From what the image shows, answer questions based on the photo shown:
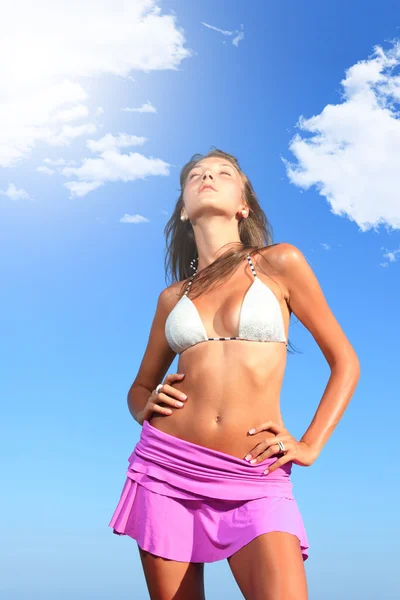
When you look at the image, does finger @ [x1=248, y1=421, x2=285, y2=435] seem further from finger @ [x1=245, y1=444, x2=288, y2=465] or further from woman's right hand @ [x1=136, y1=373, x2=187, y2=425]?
woman's right hand @ [x1=136, y1=373, x2=187, y2=425]

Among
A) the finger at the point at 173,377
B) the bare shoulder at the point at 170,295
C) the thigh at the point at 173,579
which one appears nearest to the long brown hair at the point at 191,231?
the bare shoulder at the point at 170,295

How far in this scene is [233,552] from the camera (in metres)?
3.51

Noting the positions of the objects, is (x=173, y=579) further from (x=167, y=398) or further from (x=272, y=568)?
(x=167, y=398)

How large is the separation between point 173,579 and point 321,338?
1550mm

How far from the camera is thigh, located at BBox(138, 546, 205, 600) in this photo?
144 inches

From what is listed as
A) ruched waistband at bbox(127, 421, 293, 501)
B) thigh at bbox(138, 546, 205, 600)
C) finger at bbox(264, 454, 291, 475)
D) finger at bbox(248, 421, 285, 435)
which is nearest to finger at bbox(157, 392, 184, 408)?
ruched waistband at bbox(127, 421, 293, 501)

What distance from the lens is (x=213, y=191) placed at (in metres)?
4.57

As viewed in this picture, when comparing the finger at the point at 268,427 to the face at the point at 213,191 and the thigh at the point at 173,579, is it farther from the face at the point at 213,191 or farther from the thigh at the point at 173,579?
the face at the point at 213,191

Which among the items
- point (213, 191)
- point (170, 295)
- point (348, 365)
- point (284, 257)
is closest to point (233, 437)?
point (348, 365)

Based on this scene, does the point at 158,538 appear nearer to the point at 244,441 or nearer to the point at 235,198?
the point at 244,441

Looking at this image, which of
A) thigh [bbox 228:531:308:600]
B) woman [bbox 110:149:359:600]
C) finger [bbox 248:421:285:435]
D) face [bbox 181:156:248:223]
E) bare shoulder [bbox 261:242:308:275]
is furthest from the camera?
face [bbox 181:156:248:223]

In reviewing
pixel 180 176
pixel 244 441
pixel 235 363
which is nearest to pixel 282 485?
pixel 244 441

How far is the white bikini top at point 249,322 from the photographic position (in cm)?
387

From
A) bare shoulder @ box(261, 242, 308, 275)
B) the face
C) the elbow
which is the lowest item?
the elbow
